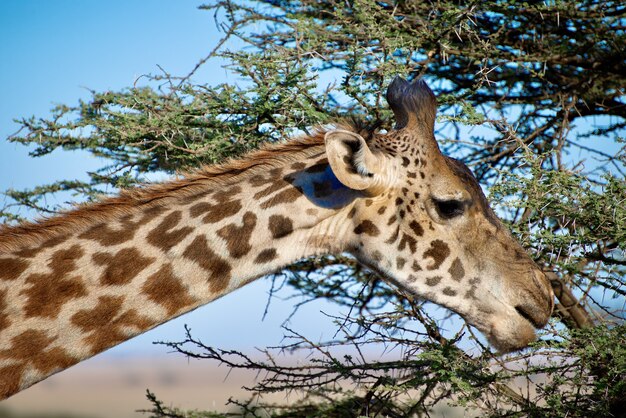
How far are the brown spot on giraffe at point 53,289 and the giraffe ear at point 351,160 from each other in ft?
5.02

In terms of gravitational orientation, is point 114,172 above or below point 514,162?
below

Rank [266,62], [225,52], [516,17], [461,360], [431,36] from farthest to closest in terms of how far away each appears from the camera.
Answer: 1. [516,17]
2. [431,36]
3. [225,52]
4. [266,62]
5. [461,360]

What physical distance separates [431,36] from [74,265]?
475cm

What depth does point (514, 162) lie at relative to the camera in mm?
8234

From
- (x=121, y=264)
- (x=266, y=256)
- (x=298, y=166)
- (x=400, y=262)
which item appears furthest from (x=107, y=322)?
(x=400, y=262)

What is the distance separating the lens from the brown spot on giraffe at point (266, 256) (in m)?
4.66

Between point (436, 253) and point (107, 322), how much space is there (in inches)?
74.9

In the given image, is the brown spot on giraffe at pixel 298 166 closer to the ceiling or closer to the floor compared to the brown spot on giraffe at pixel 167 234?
closer to the ceiling

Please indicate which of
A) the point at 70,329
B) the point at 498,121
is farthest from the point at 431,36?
the point at 70,329

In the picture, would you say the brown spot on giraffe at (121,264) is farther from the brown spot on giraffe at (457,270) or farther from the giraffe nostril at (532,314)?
the giraffe nostril at (532,314)

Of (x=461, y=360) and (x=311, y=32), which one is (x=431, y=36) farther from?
(x=461, y=360)

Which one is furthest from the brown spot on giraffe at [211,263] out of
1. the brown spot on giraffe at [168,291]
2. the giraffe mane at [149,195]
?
the giraffe mane at [149,195]

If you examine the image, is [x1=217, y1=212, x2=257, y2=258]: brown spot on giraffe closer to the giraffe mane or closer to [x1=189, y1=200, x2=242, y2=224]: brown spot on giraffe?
[x1=189, y1=200, x2=242, y2=224]: brown spot on giraffe

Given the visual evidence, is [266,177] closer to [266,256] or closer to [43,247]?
[266,256]
